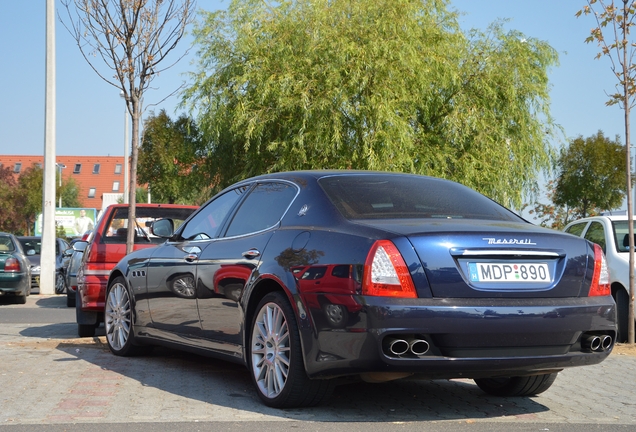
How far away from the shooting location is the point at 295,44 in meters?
23.8

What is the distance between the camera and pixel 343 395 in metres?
6.51

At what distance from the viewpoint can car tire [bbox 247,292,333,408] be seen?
566cm

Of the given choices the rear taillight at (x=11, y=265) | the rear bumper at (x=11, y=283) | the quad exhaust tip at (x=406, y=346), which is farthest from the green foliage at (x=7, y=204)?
the quad exhaust tip at (x=406, y=346)

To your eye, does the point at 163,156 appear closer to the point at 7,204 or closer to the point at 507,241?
the point at 507,241

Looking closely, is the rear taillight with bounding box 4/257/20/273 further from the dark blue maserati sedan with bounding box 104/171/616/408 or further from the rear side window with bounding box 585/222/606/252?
the dark blue maserati sedan with bounding box 104/171/616/408

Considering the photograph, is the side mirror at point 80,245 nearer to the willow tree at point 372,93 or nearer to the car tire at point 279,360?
the car tire at point 279,360

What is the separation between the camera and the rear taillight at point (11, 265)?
19.0 metres

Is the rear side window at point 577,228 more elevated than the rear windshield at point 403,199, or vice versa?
the rear windshield at point 403,199

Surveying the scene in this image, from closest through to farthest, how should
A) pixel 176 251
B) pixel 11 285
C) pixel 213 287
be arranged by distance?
1. pixel 213 287
2. pixel 176 251
3. pixel 11 285

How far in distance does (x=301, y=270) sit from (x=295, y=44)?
1873 cm

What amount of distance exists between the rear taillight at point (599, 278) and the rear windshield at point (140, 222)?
20.7 ft

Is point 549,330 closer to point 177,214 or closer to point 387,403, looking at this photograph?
point 387,403

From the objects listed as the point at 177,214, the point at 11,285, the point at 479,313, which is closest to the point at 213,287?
the point at 479,313

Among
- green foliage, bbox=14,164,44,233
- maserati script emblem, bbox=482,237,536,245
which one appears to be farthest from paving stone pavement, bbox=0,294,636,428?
green foliage, bbox=14,164,44,233
